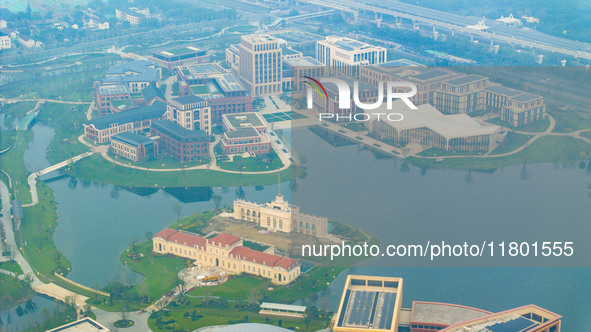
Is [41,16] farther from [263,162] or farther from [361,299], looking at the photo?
[361,299]

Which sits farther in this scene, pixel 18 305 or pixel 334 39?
pixel 334 39

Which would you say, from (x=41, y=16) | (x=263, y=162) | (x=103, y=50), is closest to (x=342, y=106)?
(x=263, y=162)

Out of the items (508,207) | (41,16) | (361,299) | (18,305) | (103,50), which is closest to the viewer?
(361,299)

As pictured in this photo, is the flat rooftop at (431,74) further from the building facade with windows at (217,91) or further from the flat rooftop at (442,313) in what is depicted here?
the flat rooftop at (442,313)

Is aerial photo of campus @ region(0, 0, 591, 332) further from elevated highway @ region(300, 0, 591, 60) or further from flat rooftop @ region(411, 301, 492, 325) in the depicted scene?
elevated highway @ region(300, 0, 591, 60)

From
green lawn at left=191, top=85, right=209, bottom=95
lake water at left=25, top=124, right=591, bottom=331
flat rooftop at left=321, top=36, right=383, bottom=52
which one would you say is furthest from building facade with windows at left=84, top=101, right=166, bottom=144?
flat rooftop at left=321, top=36, right=383, bottom=52

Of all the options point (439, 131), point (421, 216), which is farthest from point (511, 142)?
point (421, 216)

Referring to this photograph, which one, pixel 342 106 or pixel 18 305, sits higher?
pixel 342 106
